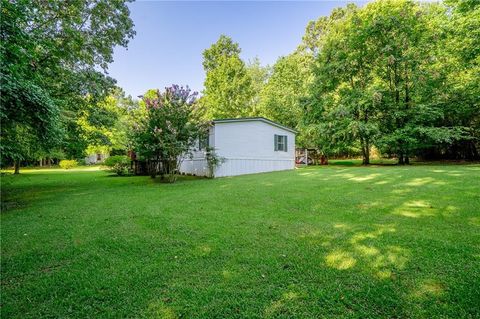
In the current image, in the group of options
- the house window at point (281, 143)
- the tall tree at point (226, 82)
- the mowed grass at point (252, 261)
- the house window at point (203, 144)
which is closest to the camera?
the mowed grass at point (252, 261)

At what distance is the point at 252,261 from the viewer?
296cm

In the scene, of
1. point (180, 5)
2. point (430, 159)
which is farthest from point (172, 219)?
point (430, 159)

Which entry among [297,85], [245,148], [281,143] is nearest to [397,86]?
[281,143]

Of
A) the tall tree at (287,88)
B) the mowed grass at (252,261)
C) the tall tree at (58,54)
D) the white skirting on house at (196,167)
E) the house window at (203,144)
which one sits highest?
the tall tree at (287,88)

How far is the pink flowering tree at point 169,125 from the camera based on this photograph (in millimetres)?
10219

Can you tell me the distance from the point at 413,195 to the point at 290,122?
21016 mm

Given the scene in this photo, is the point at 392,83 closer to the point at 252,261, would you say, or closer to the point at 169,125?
the point at 169,125

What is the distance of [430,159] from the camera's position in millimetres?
→ 21578

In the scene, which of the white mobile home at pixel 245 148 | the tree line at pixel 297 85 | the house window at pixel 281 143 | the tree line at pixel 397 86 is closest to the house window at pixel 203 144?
the white mobile home at pixel 245 148

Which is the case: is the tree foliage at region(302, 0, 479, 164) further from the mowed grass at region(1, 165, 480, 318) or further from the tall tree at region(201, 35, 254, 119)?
the mowed grass at region(1, 165, 480, 318)

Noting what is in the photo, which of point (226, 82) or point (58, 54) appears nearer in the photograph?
point (58, 54)

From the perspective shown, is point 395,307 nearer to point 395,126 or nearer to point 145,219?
point 145,219

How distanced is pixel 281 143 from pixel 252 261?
13421 mm

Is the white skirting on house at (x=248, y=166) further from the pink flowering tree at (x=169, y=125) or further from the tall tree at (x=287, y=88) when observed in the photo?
the tall tree at (x=287, y=88)
